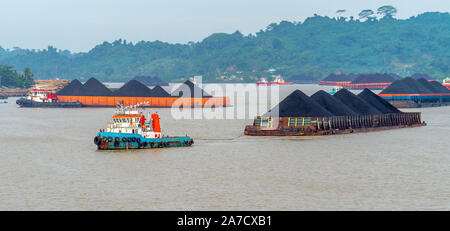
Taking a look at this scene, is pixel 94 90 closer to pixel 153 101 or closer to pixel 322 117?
pixel 153 101

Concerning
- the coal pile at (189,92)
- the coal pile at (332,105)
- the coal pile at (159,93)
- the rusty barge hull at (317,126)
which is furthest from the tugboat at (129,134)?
the coal pile at (189,92)

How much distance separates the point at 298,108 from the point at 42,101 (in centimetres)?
6961

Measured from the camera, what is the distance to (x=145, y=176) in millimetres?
Result: 39188

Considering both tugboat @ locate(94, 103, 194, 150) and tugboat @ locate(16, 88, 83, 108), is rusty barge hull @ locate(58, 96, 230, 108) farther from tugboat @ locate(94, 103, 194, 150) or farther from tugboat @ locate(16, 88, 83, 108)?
tugboat @ locate(94, 103, 194, 150)

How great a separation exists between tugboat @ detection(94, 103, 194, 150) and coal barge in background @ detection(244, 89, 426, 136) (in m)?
13.7

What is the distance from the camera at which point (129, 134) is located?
163ft

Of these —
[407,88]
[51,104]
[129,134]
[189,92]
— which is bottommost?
[129,134]

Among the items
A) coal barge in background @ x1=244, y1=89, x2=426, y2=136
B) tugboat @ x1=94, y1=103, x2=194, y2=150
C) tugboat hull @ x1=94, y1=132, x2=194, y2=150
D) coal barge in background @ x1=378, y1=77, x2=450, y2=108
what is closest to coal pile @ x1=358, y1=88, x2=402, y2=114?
coal barge in background @ x1=244, y1=89, x2=426, y2=136

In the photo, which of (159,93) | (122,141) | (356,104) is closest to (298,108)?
(356,104)
